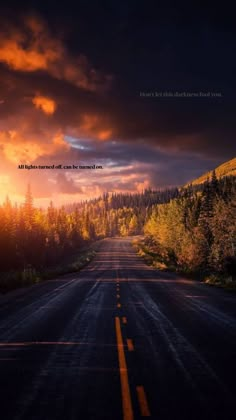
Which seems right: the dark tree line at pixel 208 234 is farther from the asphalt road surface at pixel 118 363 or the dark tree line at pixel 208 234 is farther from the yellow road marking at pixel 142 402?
the yellow road marking at pixel 142 402

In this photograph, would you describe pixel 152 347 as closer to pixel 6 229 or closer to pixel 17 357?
pixel 17 357

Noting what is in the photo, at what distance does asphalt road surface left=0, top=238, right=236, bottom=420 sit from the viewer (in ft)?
17.3

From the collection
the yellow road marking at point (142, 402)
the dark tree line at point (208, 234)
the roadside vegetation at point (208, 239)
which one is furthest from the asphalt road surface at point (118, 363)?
the dark tree line at point (208, 234)

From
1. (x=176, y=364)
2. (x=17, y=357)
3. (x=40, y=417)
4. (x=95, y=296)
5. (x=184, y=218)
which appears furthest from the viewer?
(x=184, y=218)

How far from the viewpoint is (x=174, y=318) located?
12211mm

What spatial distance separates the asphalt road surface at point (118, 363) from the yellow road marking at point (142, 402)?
15 millimetres

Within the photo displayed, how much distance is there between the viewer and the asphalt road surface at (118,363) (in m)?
5.28

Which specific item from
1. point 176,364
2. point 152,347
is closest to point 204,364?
point 176,364

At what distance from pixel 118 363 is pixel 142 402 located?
6.51 feet

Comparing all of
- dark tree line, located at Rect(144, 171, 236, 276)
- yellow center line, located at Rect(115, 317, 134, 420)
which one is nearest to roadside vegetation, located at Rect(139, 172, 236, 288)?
dark tree line, located at Rect(144, 171, 236, 276)

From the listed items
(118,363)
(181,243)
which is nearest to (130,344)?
(118,363)

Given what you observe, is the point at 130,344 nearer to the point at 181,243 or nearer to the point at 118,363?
the point at 118,363

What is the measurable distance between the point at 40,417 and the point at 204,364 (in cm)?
364

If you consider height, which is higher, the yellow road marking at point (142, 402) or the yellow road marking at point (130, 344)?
the yellow road marking at point (142, 402)
